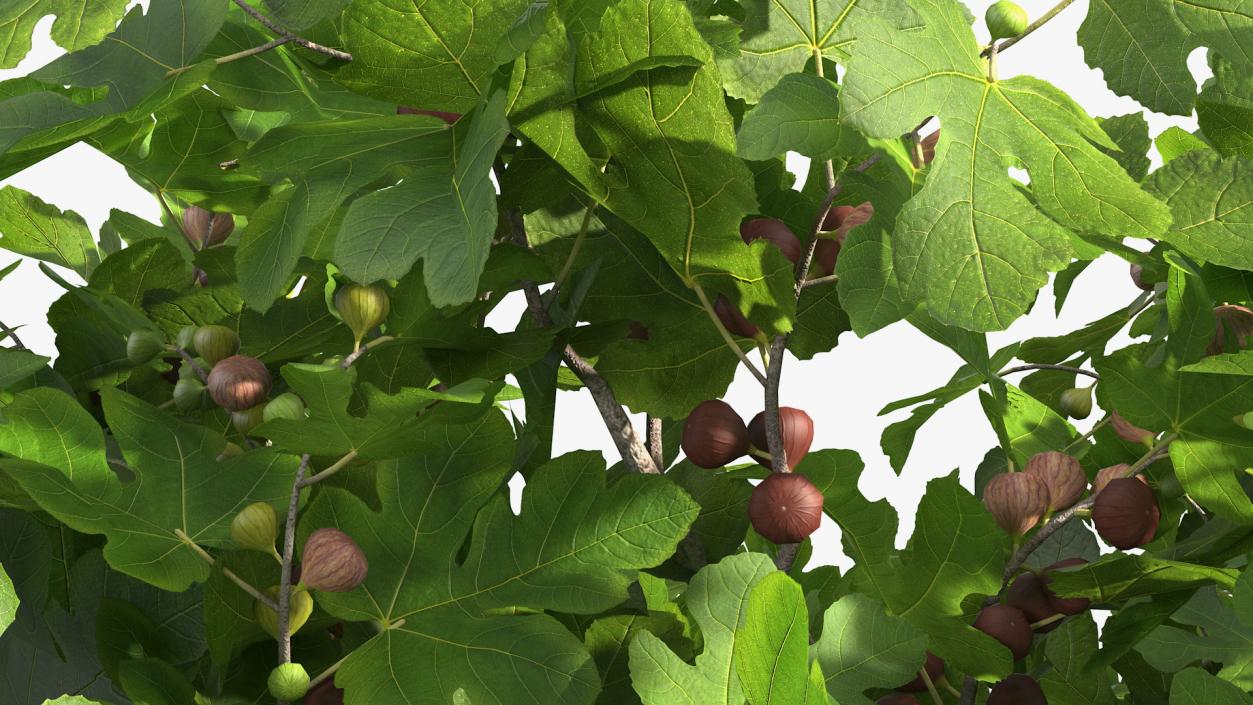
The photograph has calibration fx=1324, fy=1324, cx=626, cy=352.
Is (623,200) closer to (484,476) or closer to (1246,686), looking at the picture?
(484,476)

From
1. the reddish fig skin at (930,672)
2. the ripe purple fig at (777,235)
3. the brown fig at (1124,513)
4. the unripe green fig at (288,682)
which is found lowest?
the reddish fig skin at (930,672)

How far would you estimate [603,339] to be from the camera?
0.71 m

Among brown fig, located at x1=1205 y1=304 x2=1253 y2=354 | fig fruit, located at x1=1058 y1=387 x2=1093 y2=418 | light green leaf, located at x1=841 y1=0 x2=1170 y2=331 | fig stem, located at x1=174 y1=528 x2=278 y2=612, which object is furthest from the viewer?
fig fruit, located at x1=1058 y1=387 x2=1093 y2=418

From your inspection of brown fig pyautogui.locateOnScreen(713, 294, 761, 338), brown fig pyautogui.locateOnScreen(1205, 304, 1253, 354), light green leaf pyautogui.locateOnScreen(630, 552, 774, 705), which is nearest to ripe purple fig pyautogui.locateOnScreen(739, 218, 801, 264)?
brown fig pyautogui.locateOnScreen(713, 294, 761, 338)

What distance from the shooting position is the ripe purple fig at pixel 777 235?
0.65 m

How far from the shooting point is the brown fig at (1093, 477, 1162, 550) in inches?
26.5

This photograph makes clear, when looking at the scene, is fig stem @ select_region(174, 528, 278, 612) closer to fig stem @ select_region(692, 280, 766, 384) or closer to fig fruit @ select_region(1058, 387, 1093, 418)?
fig stem @ select_region(692, 280, 766, 384)

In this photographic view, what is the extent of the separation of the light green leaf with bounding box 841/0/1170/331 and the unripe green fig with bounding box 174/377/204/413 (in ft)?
1.27

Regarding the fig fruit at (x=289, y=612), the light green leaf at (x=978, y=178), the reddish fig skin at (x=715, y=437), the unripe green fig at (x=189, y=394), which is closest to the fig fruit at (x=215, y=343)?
the unripe green fig at (x=189, y=394)

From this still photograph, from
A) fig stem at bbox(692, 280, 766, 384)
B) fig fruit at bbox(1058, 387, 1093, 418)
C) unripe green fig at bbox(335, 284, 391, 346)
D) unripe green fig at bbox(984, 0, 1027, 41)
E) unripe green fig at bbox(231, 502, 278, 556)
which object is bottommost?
fig fruit at bbox(1058, 387, 1093, 418)

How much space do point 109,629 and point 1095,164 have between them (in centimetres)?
53

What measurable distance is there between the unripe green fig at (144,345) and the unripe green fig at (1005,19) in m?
0.46

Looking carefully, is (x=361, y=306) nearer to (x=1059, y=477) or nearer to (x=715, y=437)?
(x=715, y=437)

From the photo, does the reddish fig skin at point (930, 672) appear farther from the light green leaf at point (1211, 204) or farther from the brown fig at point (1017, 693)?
the light green leaf at point (1211, 204)
